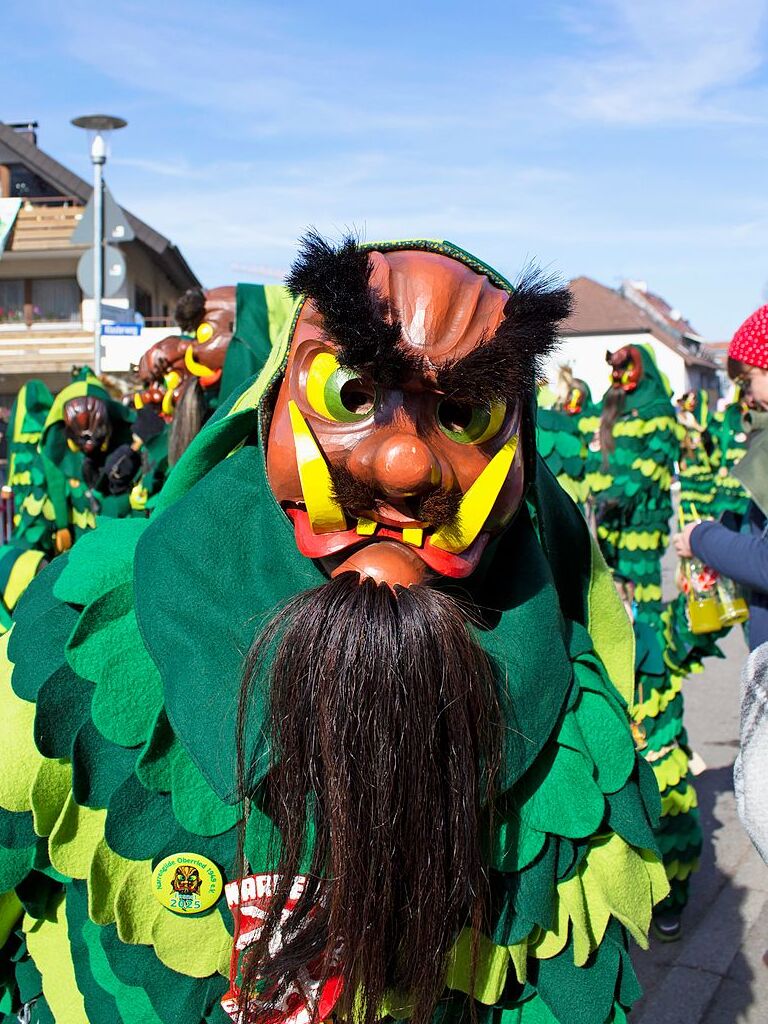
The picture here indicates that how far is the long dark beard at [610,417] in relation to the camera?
6.84 m

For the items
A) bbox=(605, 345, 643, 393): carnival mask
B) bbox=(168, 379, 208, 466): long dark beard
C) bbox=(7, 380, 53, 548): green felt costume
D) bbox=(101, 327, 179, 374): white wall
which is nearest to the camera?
bbox=(168, 379, 208, 466): long dark beard

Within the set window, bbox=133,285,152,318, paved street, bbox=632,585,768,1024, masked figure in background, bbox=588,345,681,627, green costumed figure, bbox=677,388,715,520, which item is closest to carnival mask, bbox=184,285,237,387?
paved street, bbox=632,585,768,1024

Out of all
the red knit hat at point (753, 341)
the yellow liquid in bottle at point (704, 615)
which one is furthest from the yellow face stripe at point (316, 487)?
the yellow liquid in bottle at point (704, 615)

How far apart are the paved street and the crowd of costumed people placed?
198 cm

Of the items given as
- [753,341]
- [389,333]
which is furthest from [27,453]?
[389,333]

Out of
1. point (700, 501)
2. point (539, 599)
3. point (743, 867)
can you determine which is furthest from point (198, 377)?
point (700, 501)

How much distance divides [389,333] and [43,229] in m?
25.7

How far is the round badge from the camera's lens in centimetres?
139

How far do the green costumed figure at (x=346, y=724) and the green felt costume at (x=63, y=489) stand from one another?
409 centimetres

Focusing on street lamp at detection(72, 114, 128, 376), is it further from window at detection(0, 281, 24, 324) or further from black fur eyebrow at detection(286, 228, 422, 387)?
window at detection(0, 281, 24, 324)

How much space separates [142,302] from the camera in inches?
1055

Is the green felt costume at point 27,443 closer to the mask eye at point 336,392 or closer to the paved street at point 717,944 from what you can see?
the paved street at point 717,944

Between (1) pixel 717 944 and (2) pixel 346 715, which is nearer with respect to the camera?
(2) pixel 346 715

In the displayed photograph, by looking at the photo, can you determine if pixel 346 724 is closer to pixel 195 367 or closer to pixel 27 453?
pixel 195 367
